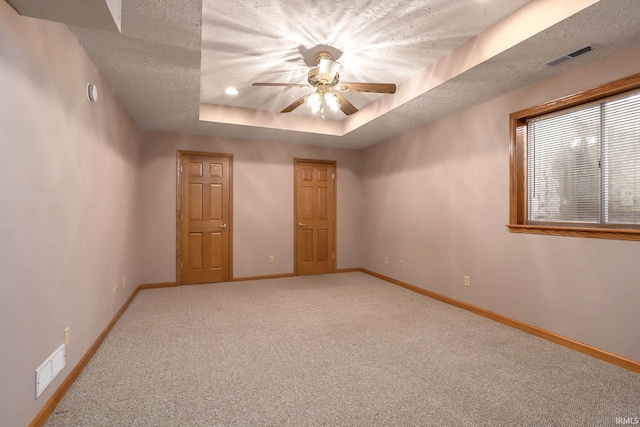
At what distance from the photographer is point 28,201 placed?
63.7 inches

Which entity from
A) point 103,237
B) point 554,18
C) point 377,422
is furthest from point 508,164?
point 103,237

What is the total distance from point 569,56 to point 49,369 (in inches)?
165

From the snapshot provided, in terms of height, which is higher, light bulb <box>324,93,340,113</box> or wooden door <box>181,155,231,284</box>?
light bulb <box>324,93,340,113</box>

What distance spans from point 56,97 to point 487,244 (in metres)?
4.00

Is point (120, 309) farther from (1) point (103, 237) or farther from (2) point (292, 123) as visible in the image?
(2) point (292, 123)

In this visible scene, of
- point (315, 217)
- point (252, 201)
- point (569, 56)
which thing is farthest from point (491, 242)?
point (252, 201)

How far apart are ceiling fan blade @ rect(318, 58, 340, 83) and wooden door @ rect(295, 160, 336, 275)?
2.85 m

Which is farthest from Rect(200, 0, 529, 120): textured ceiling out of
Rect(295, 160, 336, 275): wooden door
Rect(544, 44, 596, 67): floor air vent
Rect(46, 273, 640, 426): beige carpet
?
Rect(46, 273, 640, 426): beige carpet

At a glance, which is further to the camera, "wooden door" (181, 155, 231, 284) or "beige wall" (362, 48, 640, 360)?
"wooden door" (181, 155, 231, 284)

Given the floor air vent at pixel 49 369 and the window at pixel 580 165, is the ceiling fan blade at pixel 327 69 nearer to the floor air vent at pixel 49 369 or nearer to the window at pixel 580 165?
the window at pixel 580 165

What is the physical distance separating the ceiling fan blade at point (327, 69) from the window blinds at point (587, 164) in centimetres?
206

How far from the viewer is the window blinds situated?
2.44 meters

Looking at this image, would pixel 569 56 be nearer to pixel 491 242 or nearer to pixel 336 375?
pixel 491 242

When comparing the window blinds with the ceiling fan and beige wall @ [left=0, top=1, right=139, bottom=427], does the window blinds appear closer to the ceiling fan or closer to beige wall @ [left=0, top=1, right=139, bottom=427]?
the ceiling fan
